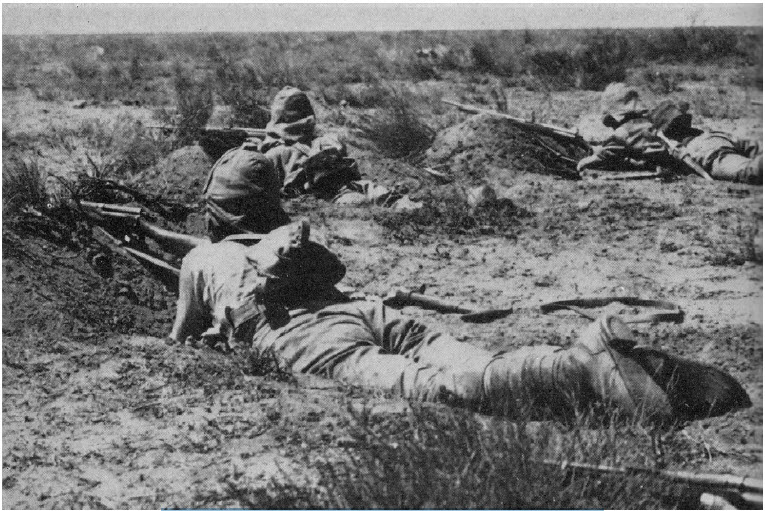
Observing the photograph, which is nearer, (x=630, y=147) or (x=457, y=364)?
(x=457, y=364)

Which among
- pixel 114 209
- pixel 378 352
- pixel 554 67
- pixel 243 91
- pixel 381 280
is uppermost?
pixel 554 67

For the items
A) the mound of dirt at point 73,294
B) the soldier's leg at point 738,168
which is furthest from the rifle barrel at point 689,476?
the soldier's leg at point 738,168

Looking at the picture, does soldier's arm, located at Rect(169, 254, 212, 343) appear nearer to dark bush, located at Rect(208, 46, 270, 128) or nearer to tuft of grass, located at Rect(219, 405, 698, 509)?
tuft of grass, located at Rect(219, 405, 698, 509)

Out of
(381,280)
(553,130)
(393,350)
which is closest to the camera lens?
(393,350)

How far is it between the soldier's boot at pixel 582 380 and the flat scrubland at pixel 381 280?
5.0 inches

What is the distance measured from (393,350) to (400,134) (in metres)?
5.46

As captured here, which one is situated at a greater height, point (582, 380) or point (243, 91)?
point (243, 91)

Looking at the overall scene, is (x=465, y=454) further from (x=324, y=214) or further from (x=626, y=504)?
(x=324, y=214)

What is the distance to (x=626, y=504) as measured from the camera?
4.54 metres

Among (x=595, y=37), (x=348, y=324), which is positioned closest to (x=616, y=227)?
(x=348, y=324)

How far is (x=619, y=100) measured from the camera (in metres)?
11.8

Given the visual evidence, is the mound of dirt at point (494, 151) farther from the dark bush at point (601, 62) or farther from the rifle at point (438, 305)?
the rifle at point (438, 305)

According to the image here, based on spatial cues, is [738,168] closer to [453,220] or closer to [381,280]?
[453,220]

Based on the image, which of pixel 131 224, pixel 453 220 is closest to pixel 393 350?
pixel 131 224
